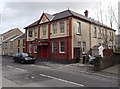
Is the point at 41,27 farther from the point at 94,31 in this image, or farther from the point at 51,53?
the point at 94,31

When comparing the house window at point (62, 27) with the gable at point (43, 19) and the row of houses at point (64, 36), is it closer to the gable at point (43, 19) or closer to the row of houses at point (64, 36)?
the row of houses at point (64, 36)

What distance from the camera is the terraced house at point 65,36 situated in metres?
25.6

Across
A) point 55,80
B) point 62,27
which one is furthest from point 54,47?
point 55,80

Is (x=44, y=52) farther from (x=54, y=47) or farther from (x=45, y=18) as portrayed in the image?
(x=45, y=18)

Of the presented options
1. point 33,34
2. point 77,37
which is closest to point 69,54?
point 77,37

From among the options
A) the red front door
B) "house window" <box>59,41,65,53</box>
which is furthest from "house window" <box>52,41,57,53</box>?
the red front door

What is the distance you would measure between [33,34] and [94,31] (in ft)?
35.1

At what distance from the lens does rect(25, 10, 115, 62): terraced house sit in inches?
1008

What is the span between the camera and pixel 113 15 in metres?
21.4

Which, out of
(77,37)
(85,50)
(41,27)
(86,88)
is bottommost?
(86,88)

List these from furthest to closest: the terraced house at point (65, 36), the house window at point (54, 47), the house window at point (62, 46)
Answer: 1. the house window at point (54, 47)
2. the house window at point (62, 46)
3. the terraced house at point (65, 36)

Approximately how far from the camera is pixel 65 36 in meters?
26.1

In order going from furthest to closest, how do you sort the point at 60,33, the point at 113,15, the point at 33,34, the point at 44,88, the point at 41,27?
1. the point at 33,34
2. the point at 41,27
3. the point at 60,33
4. the point at 113,15
5. the point at 44,88

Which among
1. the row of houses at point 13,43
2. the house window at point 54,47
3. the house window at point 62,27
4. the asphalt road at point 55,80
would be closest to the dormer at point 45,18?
the house window at point 62,27
